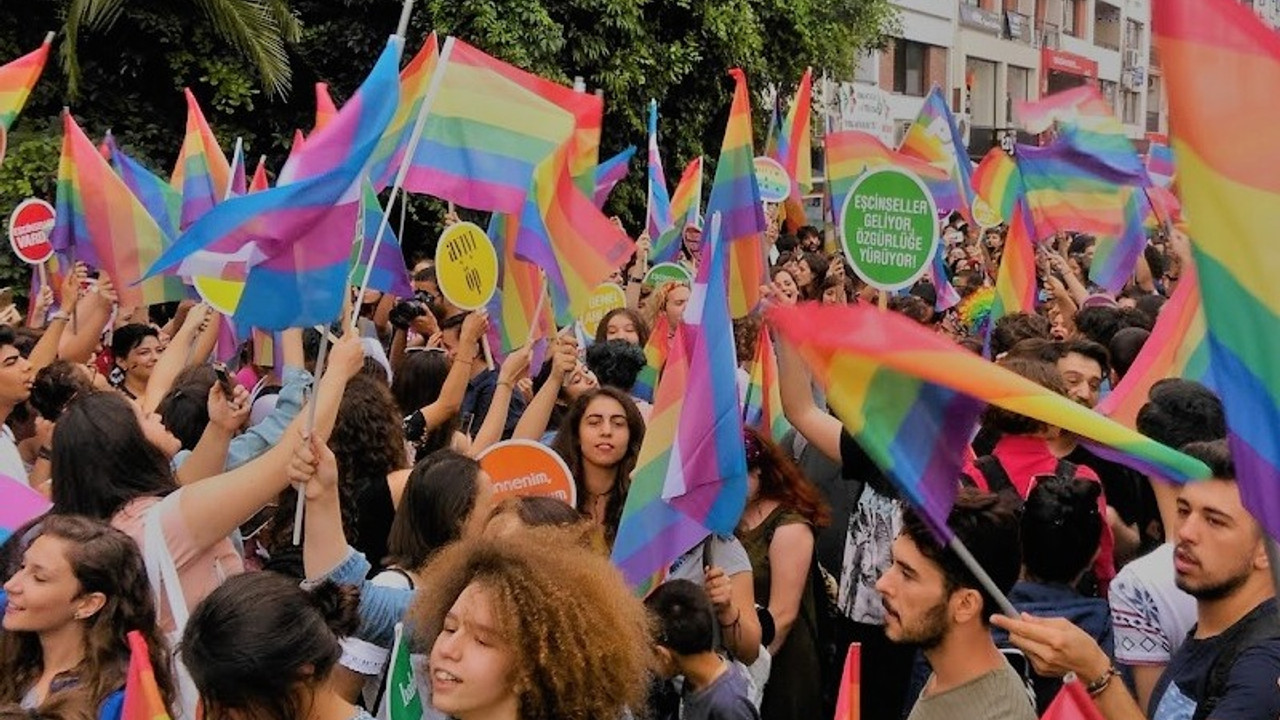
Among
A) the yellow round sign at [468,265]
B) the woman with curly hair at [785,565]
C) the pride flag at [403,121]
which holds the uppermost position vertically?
the pride flag at [403,121]

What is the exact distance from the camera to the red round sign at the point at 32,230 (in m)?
8.68

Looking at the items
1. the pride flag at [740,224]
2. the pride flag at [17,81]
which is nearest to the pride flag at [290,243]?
the pride flag at [740,224]

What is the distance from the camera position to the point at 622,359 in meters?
6.44

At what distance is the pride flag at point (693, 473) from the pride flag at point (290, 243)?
38.0 inches

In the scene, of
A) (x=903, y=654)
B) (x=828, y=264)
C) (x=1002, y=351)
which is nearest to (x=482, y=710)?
(x=903, y=654)

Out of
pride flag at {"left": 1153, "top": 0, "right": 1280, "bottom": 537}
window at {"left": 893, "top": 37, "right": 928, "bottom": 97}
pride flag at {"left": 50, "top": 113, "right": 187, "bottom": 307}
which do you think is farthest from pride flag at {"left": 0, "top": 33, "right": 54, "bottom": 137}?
window at {"left": 893, "top": 37, "right": 928, "bottom": 97}

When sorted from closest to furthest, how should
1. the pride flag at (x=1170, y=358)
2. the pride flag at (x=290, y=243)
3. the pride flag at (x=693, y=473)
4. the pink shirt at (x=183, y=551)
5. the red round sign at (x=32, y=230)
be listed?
the pink shirt at (x=183, y=551) < the pride flag at (x=290, y=243) < the pride flag at (x=693, y=473) < the pride flag at (x=1170, y=358) < the red round sign at (x=32, y=230)

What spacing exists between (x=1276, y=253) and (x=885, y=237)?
16.0 feet

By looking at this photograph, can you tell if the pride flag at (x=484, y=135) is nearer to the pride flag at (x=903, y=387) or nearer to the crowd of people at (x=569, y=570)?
the crowd of people at (x=569, y=570)

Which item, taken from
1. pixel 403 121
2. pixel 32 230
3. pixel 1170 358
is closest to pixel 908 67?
pixel 32 230

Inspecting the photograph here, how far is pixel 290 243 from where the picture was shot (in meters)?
Result: 4.03

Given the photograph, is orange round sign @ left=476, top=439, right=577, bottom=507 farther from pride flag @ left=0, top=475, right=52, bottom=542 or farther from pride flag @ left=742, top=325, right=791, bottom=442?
pride flag @ left=0, top=475, right=52, bottom=542

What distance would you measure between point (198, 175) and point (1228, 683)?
21.0ft

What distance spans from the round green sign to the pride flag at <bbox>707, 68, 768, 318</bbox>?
1.62 ft
